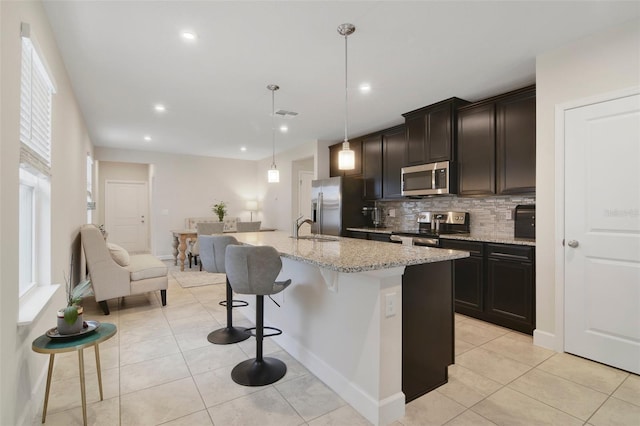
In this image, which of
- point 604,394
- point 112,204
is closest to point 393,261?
point 604,394

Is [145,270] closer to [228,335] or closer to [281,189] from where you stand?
[228,335]

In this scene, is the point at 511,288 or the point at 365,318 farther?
the point at 511,288

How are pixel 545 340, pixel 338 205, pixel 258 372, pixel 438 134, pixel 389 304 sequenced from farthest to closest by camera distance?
pixel 338 205, pixel 438 134, pixel 545 340, pixel 258 372, pixel 389 304

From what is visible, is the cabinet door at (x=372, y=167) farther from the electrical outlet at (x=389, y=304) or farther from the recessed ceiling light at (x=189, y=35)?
the electrical outlet at (x=389, y=304)

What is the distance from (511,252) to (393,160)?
2.30 metres

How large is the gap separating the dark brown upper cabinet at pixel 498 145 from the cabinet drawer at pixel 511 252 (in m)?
0.61

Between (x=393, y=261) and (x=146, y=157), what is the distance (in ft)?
23.7

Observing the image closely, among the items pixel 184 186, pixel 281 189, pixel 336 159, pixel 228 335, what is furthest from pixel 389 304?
pixel 184 186

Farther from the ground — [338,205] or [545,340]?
[338,205]

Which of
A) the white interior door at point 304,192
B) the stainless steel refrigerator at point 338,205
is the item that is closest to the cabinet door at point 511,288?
the stainless steel refrigerator at point 338,205

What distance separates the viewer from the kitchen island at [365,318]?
5.84 ft

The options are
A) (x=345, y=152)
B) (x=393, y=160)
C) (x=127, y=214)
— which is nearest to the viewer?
(x=345, y=152)

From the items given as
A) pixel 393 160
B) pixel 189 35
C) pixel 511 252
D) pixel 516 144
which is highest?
pixel 189 35

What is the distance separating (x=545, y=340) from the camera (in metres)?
2.78
